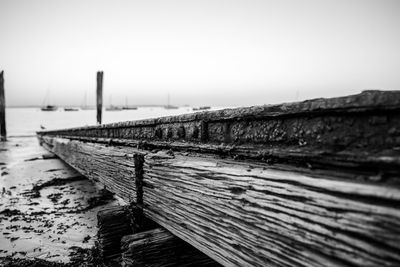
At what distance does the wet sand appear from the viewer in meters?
2.76

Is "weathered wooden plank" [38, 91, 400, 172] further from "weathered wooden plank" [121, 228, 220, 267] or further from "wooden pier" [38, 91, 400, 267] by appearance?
"weathered wooden plank" [121, 228, 220, 267]

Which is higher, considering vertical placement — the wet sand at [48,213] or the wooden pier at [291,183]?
the wooden pier at [291,183]

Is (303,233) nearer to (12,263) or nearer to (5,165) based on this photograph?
(12,263)

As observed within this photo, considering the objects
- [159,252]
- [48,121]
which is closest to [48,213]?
[159,252]

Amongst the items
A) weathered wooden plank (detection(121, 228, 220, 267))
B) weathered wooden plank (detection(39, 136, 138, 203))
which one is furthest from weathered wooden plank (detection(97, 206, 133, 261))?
weathered wooden plank (detection(121, 228, 220, 267))

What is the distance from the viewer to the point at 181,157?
154 centimetres

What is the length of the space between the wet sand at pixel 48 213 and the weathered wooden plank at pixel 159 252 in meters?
1.49

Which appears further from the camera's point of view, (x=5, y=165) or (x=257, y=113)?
(x=5, y=165)

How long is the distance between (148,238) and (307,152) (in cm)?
113

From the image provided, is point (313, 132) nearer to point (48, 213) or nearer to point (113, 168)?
point (113, 168)

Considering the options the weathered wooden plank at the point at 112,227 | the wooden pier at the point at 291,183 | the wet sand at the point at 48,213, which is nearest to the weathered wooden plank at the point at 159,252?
the wooden pier at the point at 291,183

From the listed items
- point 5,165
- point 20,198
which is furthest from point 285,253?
point 5,165

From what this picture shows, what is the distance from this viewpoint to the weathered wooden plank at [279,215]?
646mm

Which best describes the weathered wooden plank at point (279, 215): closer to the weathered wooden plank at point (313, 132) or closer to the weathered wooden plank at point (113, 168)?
the weathered wooden plank at point (313, 132)
